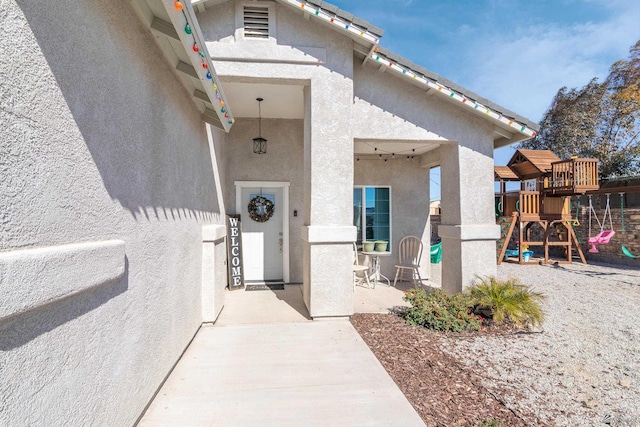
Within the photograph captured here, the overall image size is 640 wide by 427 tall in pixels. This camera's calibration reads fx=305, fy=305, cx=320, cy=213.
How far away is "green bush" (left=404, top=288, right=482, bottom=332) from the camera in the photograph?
471 cm

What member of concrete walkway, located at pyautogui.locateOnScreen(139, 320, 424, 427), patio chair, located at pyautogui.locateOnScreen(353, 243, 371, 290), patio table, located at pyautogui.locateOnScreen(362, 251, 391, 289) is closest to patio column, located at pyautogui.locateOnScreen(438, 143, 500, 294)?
patio table, located at pyautogui.locateOnScreen(362, 251, 391, 289)

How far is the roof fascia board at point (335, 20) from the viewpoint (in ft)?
15.0

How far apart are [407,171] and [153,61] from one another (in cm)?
653

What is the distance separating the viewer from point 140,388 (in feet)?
8.34

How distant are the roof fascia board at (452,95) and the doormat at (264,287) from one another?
16.2 ft

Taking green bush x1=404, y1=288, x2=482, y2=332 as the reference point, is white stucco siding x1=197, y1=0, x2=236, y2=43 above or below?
above

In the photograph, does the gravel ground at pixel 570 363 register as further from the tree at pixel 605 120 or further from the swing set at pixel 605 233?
the tree at pixel 605 120

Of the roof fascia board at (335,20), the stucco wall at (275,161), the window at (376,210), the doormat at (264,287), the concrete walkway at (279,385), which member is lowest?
the concrete walkway at (279,385)

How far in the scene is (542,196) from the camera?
39.8 feet

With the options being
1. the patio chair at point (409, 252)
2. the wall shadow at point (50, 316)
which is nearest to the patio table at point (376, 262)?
the patio chair at point (409, 252)

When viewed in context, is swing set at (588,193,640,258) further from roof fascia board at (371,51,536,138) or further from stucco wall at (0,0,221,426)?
stucco wall at (0,0,221,426)

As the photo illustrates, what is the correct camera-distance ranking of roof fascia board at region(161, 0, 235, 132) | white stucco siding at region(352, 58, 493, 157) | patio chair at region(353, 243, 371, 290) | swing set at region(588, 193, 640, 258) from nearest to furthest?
1. roof fascia board at region(161, 0, 235, 132)
2. white stucco siding at region(352, 58, 493, 157)
3. patio chair at region(353, 243, 371, 290)
4. swing set at region(588, 193, 640, 258)

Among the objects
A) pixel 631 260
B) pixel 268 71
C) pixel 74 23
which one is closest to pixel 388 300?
pixel 268 71

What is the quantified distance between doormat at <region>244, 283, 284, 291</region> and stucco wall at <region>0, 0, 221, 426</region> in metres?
3.55
